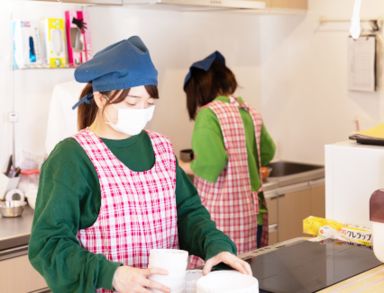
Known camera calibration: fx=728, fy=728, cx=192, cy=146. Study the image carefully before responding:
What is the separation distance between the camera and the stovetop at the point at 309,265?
1644 mm

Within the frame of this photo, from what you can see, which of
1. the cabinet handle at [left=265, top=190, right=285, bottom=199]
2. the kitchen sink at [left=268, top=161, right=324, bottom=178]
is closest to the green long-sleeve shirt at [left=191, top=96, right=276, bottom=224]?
the cabinet handle at [left=265, top=190, right=285, bottom=199]

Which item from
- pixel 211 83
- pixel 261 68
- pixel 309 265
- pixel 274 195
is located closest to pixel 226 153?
pixel 211 83

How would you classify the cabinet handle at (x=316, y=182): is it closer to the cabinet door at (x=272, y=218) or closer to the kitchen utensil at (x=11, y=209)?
the cabinet door at (x=272, y=218)

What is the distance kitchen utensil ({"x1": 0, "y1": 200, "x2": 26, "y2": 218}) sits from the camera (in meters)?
2.78

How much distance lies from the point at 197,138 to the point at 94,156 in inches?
53.4

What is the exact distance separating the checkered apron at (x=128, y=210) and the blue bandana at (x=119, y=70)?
0.15 m

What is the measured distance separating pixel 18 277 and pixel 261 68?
215 centimetres

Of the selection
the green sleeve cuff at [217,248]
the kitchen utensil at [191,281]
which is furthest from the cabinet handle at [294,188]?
the kitchen utensil at [191,281]

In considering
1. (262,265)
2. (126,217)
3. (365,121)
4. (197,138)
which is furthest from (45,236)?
(365,121)

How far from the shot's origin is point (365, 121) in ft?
12.3

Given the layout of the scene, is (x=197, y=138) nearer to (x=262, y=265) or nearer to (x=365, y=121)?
(x=365, y=121)

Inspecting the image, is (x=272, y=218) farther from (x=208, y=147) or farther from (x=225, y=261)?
(x=225, y=261)

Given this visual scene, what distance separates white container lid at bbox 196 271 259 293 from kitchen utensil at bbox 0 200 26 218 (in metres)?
1.43

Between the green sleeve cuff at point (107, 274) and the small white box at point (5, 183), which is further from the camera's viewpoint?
the small white box at point (5, 183)
